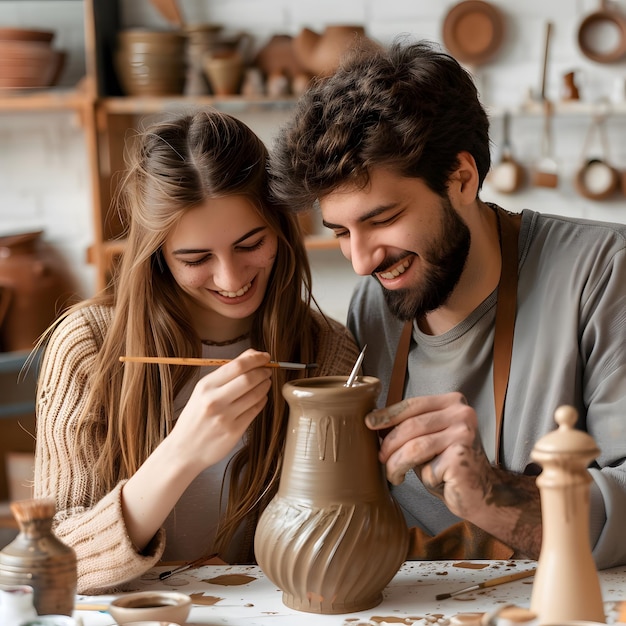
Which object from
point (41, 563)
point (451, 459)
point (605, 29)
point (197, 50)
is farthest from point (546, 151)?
point (41, 563)

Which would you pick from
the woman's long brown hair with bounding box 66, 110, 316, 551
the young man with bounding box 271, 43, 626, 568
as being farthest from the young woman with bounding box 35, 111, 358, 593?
the young man with bounding box 271, 43, 626, 568

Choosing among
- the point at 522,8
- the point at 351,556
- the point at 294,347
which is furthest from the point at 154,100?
the point at 351,556

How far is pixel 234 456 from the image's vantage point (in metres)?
1.73

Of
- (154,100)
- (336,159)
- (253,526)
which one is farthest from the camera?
(154,100)

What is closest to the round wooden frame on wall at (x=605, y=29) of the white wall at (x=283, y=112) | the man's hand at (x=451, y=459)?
the white wall at (x=283, y=112)

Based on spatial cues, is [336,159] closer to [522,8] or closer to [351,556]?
[351,556]

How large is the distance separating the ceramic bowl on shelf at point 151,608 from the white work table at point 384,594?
47 millimetres

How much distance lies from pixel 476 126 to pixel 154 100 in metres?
1.79

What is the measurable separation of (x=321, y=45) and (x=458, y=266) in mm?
1811

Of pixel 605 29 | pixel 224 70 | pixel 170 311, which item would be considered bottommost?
pixel 170 311

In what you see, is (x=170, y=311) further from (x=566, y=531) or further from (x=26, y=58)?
(x=26, y=58)

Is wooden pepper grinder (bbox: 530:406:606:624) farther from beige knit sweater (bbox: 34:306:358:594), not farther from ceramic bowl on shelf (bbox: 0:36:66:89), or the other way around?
ceramic bowl on shelf (bbox: 0:36:66:89)

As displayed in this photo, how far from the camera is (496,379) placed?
1705mm

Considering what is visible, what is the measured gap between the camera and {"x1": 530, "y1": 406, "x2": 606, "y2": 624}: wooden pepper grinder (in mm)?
1038
